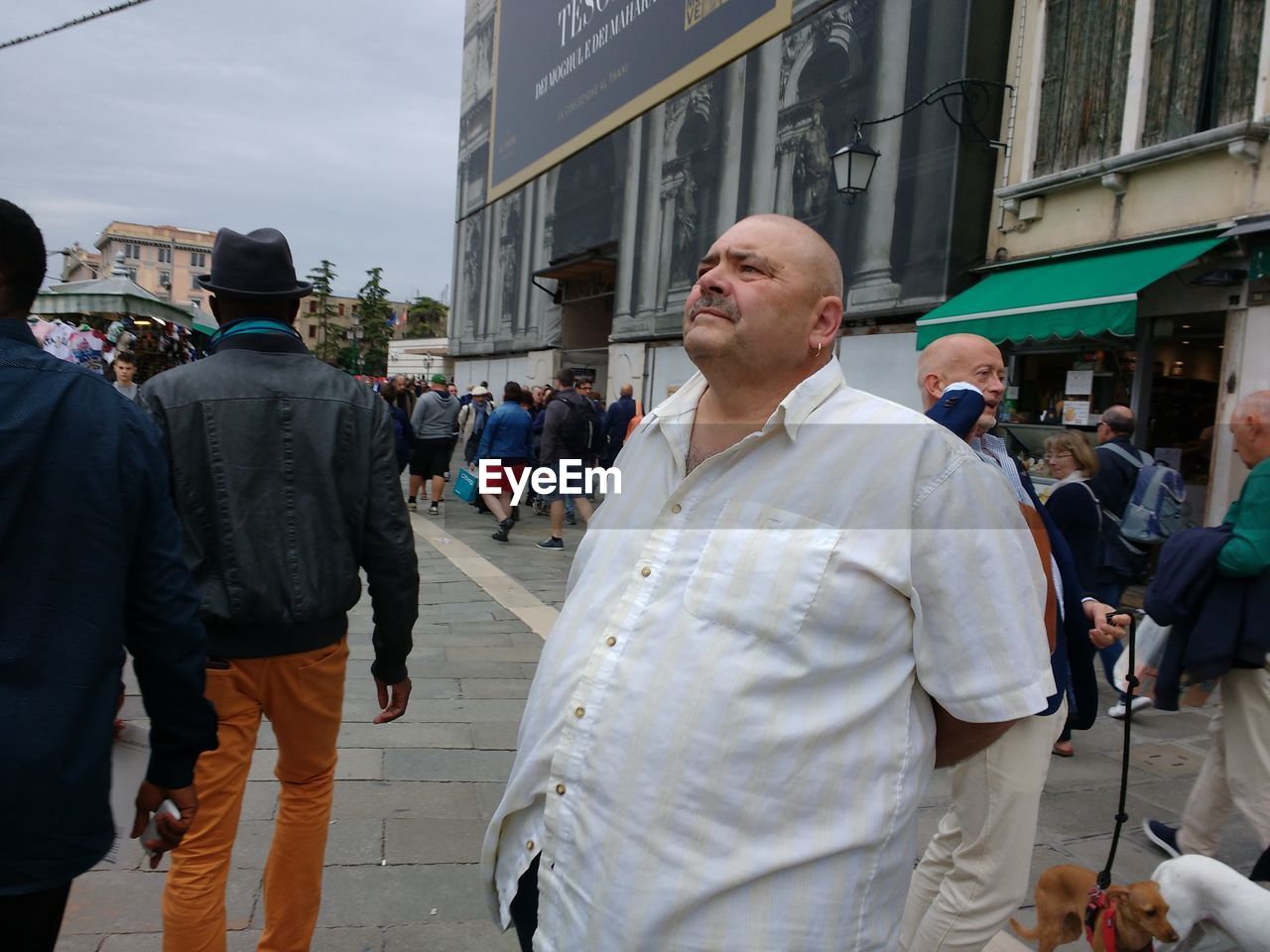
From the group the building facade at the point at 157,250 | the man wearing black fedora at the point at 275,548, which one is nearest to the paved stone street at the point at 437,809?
the man wearing black fedora at the point at 275,548

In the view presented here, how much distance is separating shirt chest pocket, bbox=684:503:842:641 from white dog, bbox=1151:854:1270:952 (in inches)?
73.0

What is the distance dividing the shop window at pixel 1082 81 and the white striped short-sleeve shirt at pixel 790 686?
8.90 meters

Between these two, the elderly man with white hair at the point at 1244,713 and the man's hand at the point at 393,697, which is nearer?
the man's hand at the point at 393,697

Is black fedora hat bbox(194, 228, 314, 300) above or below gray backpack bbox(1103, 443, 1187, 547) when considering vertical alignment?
above

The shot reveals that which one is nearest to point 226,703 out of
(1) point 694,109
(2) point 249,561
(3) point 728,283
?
(2) point 249,561

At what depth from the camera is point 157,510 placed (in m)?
1.69

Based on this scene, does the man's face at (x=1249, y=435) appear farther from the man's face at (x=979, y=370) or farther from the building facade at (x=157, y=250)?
the building facade at (x=157, y=250)

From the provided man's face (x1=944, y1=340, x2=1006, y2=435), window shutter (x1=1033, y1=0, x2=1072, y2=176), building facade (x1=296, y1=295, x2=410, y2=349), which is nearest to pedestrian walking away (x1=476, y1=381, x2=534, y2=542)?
window shutter (x1=1033, y1=0, x2=1072, y2=176)

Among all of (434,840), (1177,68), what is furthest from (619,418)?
(434,840)

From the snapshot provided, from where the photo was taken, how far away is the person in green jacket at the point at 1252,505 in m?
3.14

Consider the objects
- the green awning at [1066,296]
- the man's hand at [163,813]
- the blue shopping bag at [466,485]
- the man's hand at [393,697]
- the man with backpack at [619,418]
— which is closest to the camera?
the man's hand at [163,813]

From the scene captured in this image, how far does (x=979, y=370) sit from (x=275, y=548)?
74.0 inches

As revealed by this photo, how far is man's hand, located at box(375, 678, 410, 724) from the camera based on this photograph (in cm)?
264

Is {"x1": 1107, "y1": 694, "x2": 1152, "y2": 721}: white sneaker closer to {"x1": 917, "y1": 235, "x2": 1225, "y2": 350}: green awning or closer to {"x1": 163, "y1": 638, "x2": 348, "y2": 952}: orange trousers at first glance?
{"x1": 917, "y1": 235, "x2": 1225, "y2": 350}: green awning
